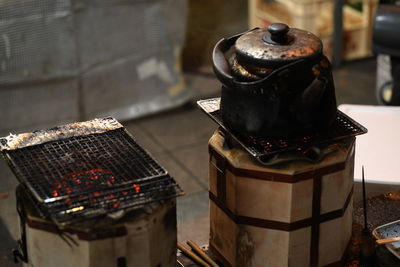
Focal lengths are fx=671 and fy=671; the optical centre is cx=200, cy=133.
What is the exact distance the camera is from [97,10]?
5598 mm

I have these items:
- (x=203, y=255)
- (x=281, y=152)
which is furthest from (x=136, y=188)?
(x=203, y=255)

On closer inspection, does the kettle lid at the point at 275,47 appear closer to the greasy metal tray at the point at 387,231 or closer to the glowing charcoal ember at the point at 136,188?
the glowing charcoal ember at the point at 136,188

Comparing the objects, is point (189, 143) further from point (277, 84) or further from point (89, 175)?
point (277, 84)

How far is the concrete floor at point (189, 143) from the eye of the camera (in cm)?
494

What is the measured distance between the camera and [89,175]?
2418 mm

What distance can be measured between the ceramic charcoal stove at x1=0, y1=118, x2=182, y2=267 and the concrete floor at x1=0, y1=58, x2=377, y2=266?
2.20 metres

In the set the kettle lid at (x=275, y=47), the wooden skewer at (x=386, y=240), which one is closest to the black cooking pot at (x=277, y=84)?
the kettle lid at (x=275, y=47)

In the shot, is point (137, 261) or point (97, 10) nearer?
point (137, 261)

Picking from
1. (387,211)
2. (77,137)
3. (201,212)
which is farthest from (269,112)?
(201,212)

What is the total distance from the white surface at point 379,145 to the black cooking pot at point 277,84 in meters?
0.80

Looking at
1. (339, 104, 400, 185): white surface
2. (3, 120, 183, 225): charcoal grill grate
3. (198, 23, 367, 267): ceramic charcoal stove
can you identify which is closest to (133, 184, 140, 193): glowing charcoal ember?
(3, 120, 183, 225): charcoal grill grate

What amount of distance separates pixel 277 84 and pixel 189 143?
3.70 m

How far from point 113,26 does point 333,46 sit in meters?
2.60

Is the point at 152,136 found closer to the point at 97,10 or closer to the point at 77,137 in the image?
the point at 97,10
